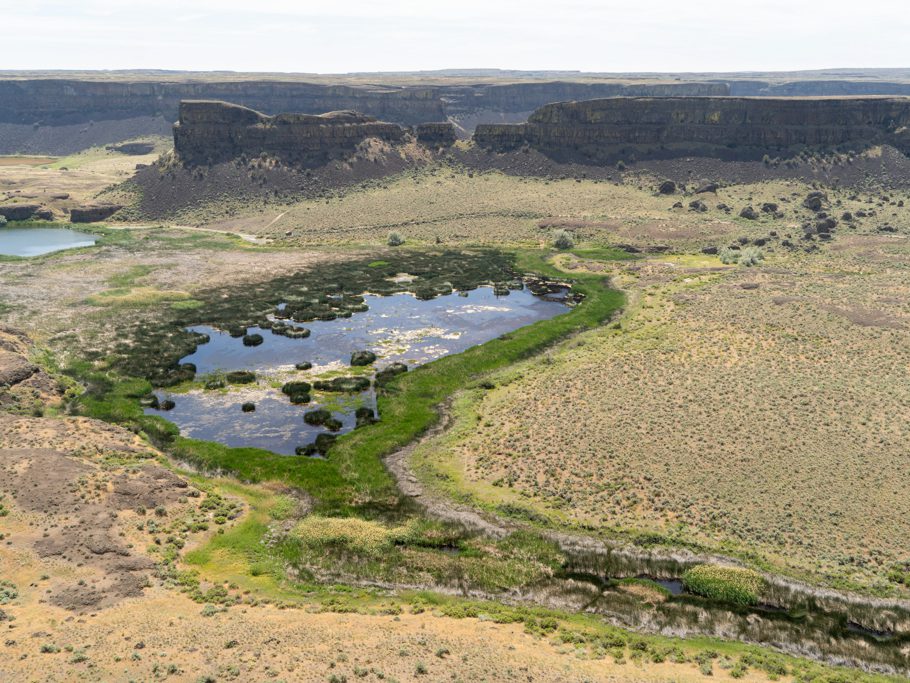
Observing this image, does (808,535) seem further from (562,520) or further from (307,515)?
(307,515)

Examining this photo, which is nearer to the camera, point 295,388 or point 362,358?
point 295,388

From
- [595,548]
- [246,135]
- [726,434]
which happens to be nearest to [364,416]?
[595,548]

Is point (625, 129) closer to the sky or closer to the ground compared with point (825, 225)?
closer to the sky

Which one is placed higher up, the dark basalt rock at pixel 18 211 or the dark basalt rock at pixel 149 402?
the dark basalt rock at pixel 18 211

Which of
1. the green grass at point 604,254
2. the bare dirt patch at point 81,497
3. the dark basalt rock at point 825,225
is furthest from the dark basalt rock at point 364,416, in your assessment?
the dark basalt rock at point 825,225

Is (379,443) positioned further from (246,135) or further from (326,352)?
(246,135)

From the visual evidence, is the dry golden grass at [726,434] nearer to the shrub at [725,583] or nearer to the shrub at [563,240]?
the shrub at [725,583]
